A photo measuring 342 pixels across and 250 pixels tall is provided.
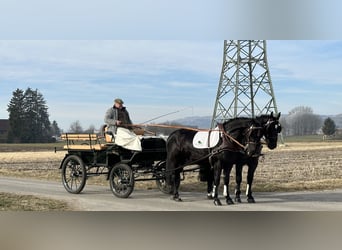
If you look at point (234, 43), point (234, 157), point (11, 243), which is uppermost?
point (234, 43)

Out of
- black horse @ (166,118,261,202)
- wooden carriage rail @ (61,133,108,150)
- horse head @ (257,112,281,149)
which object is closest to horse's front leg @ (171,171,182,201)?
black horse @ (166,118,261,202)

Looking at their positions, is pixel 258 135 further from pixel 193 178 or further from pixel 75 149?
pixel 193 178

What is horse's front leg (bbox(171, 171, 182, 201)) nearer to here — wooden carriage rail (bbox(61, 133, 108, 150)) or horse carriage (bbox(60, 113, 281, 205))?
horse carriage (bbox(60, 113, 281, 205))

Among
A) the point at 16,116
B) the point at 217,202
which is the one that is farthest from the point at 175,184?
the point at 16,116

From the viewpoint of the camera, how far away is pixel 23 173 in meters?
15.3

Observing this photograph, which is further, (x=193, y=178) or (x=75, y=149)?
(x=193, y=178)

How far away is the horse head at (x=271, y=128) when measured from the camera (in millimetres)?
7922

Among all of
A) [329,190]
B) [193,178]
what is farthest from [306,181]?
[193,178]

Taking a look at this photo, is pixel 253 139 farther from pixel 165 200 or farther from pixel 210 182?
pixel 165 200

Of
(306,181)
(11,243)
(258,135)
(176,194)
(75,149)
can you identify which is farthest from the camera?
(306,181)

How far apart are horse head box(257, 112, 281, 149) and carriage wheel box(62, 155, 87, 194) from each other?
429 cm

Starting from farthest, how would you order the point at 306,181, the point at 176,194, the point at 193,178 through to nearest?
the point at 193,178, the point at 306,181, the point at 176,194

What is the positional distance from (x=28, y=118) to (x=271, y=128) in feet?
17.9

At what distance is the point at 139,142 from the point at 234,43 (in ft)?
10.9
